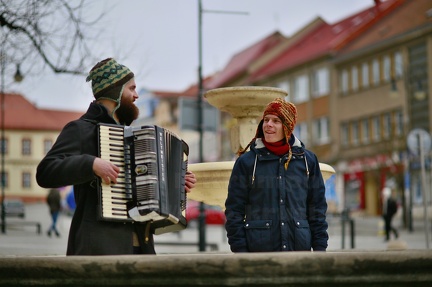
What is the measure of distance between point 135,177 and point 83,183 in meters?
0.31

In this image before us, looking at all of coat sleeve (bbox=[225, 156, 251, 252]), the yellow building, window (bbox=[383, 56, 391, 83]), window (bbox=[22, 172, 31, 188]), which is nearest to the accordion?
coat sleeve (bbox=[225, 156, 251, 252])

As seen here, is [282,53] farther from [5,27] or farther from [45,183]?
[45,183]

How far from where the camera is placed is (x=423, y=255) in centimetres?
442

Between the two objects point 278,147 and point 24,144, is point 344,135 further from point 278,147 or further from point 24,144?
point 24,144

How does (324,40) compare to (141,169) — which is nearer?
(141,169)

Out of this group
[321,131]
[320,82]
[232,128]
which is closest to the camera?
[232,128]

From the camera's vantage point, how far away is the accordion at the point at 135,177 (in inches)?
209

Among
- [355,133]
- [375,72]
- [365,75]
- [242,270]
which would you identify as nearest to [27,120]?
[355,133]

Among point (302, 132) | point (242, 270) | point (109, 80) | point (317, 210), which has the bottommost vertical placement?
point (242, 270)

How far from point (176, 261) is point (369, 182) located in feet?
190

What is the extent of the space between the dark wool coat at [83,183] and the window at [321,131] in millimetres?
61684

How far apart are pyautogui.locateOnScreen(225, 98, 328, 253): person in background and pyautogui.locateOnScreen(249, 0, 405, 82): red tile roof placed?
55.3 m

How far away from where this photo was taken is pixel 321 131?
68.1 m

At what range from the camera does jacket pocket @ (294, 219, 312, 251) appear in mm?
6145
